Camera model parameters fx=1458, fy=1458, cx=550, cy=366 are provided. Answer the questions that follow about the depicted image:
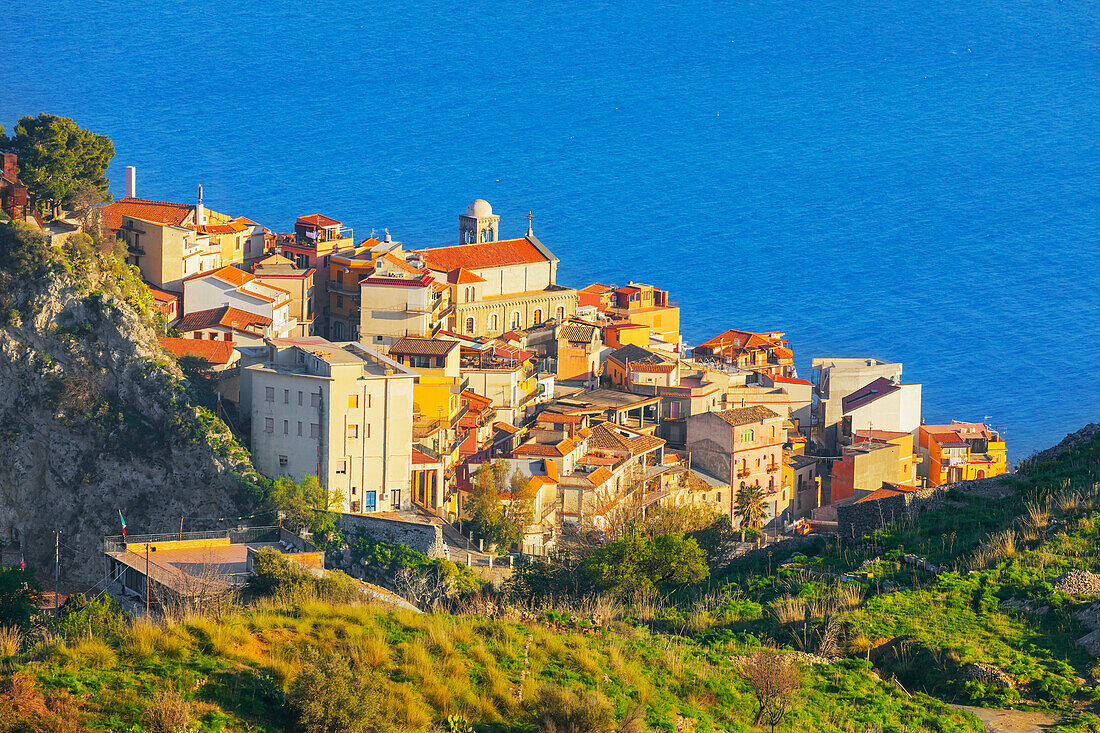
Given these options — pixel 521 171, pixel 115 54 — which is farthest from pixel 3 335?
pixel 115 54

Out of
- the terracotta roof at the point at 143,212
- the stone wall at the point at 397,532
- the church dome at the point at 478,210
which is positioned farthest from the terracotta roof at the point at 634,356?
the terracotta roof at the point at 143,212

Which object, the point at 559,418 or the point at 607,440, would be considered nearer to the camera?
the point at 607,440

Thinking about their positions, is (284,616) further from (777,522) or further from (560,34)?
(560,34)

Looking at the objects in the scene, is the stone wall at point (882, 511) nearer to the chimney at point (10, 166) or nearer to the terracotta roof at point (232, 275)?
the terracotta roof at point (232, 275)

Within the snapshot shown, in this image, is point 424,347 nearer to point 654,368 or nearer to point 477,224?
point 654,368

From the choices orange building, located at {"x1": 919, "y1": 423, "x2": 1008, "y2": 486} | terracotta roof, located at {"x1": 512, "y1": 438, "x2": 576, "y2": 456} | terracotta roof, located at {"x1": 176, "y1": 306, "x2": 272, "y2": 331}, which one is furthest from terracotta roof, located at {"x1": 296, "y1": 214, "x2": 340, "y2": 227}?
orange building, located at {"x1": 919, "y1": 423, "x2": 1008, "y2": 486}

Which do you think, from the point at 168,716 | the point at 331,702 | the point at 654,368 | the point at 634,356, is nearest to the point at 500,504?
the point at 654,368
